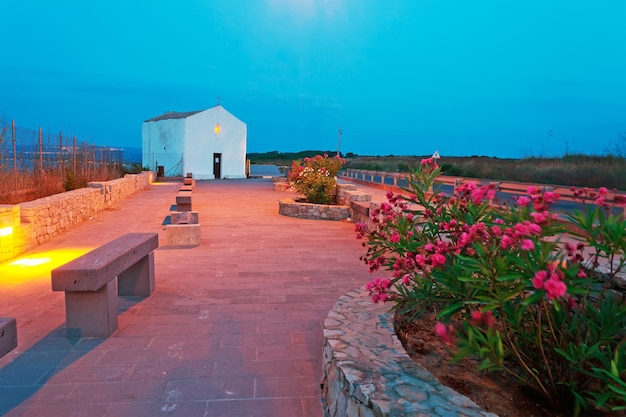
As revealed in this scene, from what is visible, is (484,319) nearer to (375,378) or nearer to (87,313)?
(375,378)

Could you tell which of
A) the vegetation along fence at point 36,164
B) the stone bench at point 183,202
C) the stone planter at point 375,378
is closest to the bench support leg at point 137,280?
the stone planter at point 375,378

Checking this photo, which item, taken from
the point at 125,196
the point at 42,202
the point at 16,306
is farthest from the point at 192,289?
the point at 125,196

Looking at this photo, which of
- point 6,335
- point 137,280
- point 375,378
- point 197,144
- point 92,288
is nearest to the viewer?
point 375,378

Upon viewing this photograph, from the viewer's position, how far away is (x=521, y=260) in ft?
6.24

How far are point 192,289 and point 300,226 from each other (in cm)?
504

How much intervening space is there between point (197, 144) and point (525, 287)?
31.3m

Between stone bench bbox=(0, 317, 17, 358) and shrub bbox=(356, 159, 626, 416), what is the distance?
6.66ft

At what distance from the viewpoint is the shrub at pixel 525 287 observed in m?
1.84

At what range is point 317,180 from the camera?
1220 centimetres

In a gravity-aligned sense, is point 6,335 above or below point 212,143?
below

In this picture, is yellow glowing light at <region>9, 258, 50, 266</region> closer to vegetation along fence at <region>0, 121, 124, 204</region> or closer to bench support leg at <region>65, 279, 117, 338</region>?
vegetation along fence at <region>0, 121, 124, 204</region>

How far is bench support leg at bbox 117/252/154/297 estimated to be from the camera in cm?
485

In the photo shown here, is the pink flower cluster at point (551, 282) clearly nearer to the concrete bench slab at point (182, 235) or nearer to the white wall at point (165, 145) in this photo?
the concrete bench slab at point (182, 235)

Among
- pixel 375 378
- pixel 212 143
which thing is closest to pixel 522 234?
pixel 375 378
